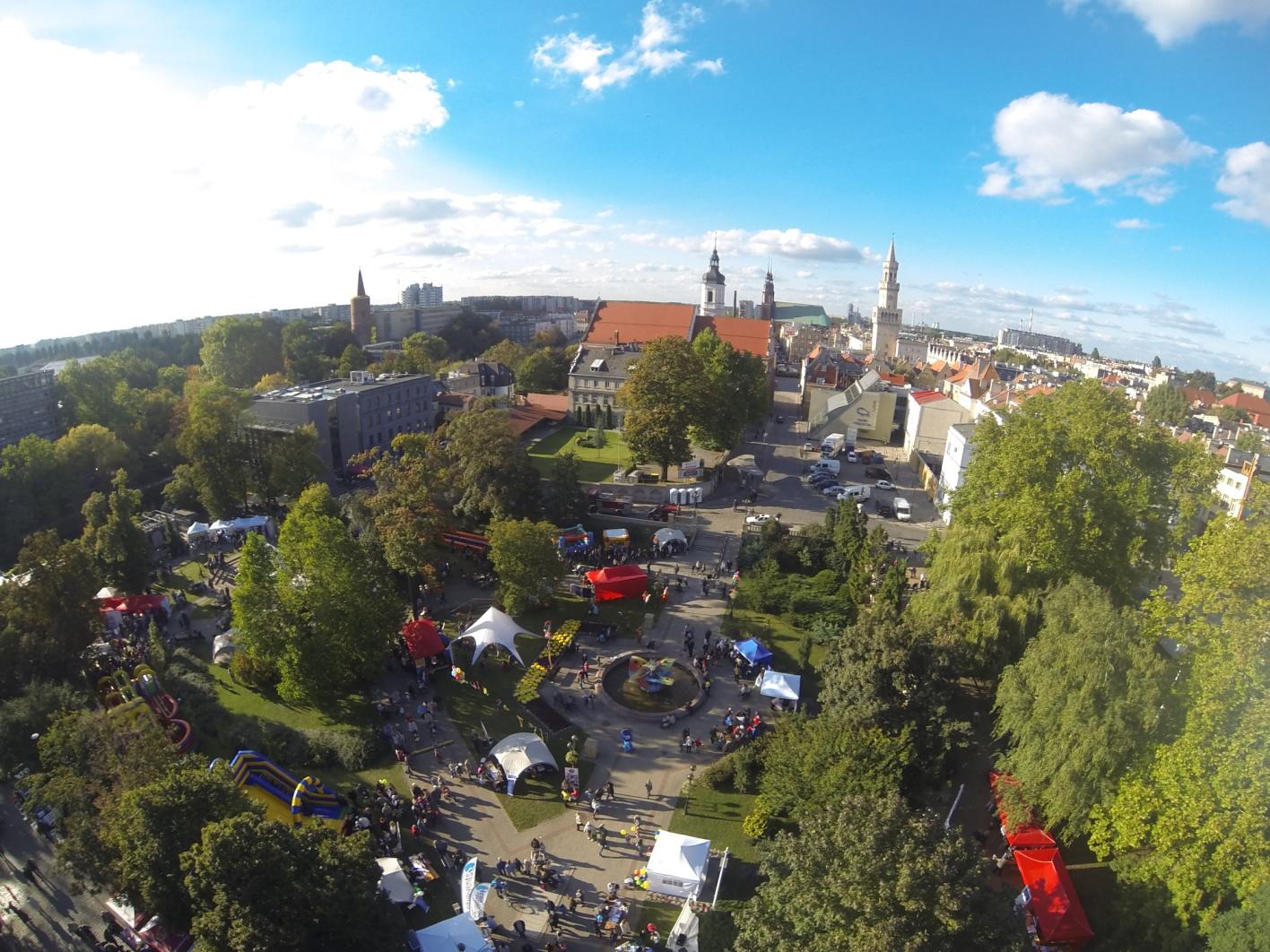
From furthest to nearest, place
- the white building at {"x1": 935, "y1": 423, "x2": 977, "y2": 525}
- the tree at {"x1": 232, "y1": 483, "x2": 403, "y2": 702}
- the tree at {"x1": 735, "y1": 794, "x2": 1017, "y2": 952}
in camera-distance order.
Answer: the white building at {"x1": 935, "y1": 423, "x2": 977, "y2": 525}
the tree at {"x1": 232, "y1": 483, "x2": 403, "y2": 702}
the tree at {"x1": 735, "y1": 794, "x2": 1017, "y2": 952}

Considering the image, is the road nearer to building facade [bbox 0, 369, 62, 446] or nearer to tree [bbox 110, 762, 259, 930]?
tree [bbox 110, 762, 259, 930]

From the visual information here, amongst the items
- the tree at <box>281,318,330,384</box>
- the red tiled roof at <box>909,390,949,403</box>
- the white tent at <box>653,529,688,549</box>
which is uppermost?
the tree at <box>281,318,330,384</box>

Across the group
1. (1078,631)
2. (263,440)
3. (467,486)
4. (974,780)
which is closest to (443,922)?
(974,780)

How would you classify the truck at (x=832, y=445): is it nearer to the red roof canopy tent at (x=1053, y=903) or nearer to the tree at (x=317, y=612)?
the tree at (x=317, y=612)

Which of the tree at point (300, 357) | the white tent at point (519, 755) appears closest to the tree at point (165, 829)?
the white tent at point (519, 755)

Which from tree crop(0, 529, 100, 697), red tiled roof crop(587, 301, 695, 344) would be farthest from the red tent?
red tiled roof crop(587, 301, 695, 344)

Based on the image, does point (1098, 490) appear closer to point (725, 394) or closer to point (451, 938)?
point (451, 938)
